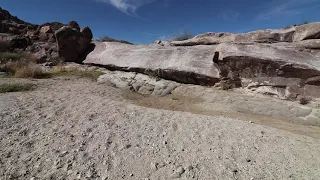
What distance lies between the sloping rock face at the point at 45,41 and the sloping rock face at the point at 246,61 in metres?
2.50

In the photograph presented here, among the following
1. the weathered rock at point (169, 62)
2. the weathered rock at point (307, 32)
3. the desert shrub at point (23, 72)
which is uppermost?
the weathered rock at point (307, 32)

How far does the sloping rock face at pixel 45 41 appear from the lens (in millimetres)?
10797

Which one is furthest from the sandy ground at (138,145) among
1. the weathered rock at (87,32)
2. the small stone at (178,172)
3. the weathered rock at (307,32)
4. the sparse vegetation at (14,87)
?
the weathered rock at (87,32)

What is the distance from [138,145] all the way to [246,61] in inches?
185

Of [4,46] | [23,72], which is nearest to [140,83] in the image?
[23,72]

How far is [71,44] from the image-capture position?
1073cm

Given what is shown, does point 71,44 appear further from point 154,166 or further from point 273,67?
point 154,166

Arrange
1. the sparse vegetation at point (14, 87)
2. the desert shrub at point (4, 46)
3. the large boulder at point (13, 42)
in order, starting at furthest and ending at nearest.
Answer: the large boulder at point (13, 42)
the desert shrub at point (4, 46)
the sparse vegetation at point (14, 87)

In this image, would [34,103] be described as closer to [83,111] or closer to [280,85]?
[83,111]

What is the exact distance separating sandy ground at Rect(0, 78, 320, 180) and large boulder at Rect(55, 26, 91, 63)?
5940 millimetres

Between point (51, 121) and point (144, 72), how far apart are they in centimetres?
472

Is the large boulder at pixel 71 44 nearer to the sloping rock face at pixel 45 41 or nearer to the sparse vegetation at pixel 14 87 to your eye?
the sloping rock face at pixel 45 41

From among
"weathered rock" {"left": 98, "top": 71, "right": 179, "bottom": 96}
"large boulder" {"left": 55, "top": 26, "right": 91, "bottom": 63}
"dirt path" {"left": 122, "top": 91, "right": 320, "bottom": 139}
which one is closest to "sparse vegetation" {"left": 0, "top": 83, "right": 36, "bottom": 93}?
"weathered rock" {"left": 98, "top": 71, "right": 179, "bottom": 96}

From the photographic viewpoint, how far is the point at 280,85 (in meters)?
6.40
